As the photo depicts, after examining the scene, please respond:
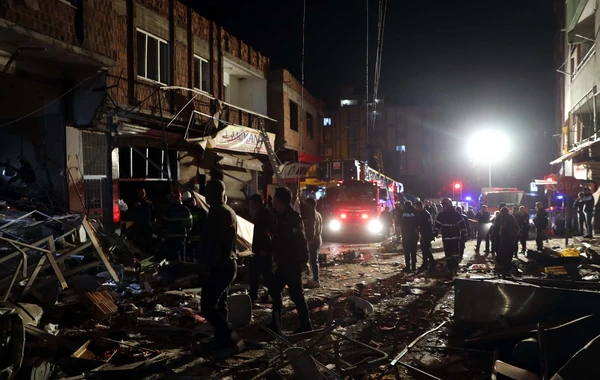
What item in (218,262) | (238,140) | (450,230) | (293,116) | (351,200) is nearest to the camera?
(218,262)

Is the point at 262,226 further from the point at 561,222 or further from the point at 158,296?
the point at 561,222

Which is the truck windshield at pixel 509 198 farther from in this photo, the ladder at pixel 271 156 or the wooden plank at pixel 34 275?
the wooden plank at pixel 34 275

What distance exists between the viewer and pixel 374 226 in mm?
18797

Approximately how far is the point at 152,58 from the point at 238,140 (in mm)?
4075

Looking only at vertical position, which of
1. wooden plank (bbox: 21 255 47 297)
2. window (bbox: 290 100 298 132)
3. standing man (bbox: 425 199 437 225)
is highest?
window (bbox: 290 100 298 132)

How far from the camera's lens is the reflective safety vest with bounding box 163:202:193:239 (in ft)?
30.4

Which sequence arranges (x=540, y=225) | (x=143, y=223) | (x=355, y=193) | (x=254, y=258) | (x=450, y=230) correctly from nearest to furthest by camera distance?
(x=254, y=258)
(x=450, y=230)
(x=143, y=223)
(x=540, y=225)
(x=355, y=193)

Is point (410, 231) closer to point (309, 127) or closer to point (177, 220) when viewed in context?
point (177, 220)

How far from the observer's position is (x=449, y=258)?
34.7 feet

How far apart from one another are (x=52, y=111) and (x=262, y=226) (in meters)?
6.99

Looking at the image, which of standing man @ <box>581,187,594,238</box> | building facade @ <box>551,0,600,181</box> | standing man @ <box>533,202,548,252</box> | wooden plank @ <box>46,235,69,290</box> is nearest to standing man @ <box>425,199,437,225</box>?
standing man @ <box>533,202,548,252</box>

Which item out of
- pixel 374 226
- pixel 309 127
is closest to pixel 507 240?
pixel 374 226

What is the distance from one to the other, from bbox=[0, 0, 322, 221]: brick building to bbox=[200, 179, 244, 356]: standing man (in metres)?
6.01

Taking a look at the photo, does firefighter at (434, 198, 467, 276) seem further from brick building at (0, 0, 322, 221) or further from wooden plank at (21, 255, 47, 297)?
wooden plank at (21, 255, 47, 297)
